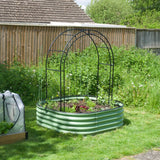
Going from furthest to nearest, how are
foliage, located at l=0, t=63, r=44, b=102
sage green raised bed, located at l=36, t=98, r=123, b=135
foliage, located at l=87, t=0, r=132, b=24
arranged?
1. foliage, located at l=87, t=0, r=132, b=24
2. foliage, located at l=0, t=63, r=44, b=102
3. sage green raised bed, located at l=36, t=98, r=123, b=135

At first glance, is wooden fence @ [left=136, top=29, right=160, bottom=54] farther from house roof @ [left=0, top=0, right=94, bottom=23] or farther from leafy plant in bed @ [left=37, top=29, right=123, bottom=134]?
leafy plant in bed @ [left=37, top=29, right=123, bottom=134]

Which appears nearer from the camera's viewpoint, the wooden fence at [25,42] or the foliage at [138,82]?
the foliage at [138,82]

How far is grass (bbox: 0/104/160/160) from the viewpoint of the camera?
4820 millimetres

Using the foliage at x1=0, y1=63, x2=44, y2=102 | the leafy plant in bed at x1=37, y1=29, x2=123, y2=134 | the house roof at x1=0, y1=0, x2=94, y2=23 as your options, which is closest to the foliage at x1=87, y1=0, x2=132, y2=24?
the house roof at x1=0, y1=0, x2=94, y2=23

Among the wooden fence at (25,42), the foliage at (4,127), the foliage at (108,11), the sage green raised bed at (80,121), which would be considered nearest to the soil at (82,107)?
the sage green raised bed at (80,121)

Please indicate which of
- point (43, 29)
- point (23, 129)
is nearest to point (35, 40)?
point (43, 29)

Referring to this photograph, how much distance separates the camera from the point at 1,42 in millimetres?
10703

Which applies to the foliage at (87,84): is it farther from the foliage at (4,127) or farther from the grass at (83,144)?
the foliage at (4,127)

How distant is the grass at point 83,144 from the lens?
482cm

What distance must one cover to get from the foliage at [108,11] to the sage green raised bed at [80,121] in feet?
143

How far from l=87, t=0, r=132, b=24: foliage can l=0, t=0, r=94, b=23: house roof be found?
29799 millimetres

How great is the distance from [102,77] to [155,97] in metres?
1.75

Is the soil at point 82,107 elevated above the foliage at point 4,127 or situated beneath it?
elevated above

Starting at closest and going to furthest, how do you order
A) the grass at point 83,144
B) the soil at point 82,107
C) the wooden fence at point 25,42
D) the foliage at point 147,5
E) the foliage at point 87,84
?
1. the grass at point 83,144
2. the soil at point 82,107
3. the foliage at point 87,84
4. the wooden fence at point 25,42
5. the foliage at point 147,5
